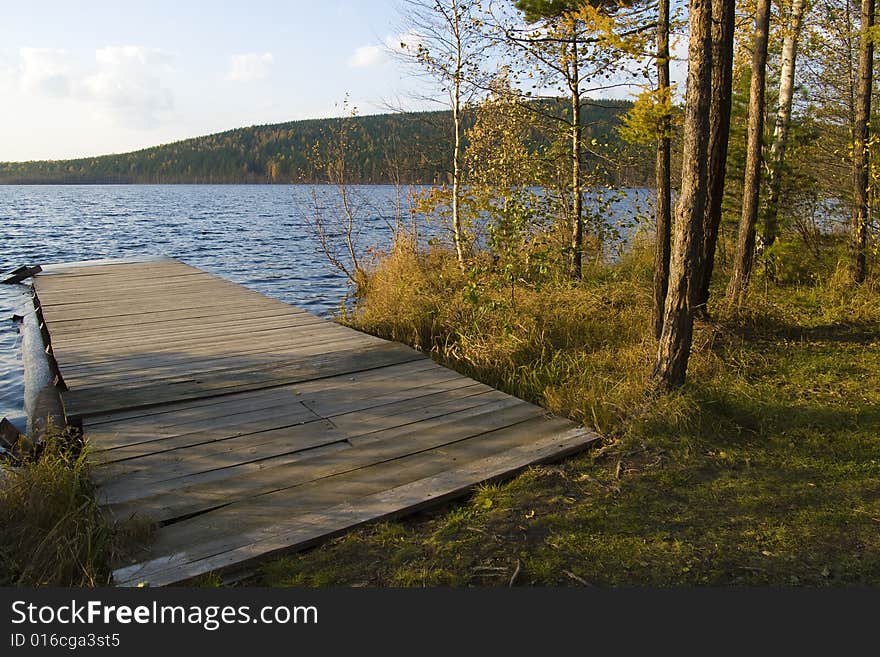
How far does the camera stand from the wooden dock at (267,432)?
330 centimetres

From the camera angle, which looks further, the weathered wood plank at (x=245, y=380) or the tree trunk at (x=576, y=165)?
the tree trunk at (x=576, y=165)

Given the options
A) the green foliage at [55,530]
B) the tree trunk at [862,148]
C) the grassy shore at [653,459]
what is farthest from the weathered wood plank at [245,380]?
the tree trunk at [862,148]

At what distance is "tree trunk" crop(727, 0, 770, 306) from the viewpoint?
697cm

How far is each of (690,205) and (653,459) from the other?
1.89 metres

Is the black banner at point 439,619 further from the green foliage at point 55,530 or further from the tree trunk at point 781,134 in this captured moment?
the tree trunk at point 781,134

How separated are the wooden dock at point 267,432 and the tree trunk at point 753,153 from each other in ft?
12.8

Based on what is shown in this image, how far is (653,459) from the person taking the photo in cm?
412

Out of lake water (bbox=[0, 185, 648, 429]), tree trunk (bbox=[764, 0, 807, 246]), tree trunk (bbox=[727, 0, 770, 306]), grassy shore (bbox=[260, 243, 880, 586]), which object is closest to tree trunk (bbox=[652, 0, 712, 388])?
grassy shore (bbox=[260, 243, 880, 586])

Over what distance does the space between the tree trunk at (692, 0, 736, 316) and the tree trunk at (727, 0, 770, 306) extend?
1.11 m

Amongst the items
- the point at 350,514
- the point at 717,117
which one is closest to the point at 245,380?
the point at 350,514

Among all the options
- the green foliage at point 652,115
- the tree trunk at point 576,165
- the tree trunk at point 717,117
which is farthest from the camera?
the tree trunk at point 576,165

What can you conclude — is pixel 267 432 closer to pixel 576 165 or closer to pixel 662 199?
pixel 662 199

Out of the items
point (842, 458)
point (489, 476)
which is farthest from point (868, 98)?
point (489, 476)

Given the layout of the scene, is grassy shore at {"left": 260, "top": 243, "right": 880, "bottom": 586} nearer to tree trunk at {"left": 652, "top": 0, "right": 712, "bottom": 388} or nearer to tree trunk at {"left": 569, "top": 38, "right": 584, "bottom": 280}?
tree trunk at {"left": 652, "top": 0, "right": 712, "bottom": 388}
